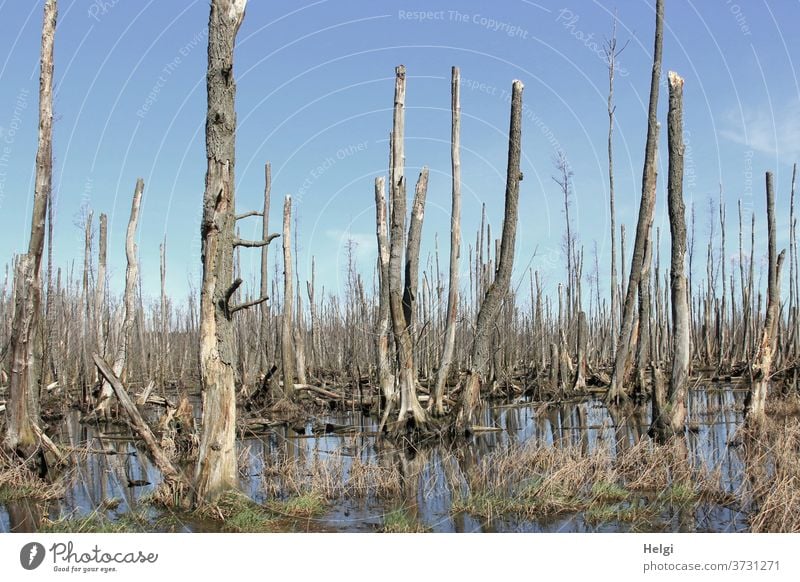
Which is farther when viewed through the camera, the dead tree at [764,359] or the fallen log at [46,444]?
the dead tree at [764,359]

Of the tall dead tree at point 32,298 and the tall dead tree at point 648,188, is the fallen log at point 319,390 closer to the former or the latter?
the tall dead tree at point 648,188

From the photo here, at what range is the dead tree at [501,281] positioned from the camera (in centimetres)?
1171

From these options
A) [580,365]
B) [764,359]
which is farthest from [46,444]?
[580,365]

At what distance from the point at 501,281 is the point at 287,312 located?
784 centimetres

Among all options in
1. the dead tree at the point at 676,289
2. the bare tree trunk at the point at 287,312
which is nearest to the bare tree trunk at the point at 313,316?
the bare tree trunk at the point at 287,312

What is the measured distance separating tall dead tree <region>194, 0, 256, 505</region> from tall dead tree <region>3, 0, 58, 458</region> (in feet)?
10.2

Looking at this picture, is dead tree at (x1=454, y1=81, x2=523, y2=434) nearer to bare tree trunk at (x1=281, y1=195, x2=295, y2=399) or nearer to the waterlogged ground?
the waterlogged ground

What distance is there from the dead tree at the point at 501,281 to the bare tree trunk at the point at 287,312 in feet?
21.4

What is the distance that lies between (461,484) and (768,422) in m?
5.84

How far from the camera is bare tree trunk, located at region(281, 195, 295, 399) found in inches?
691

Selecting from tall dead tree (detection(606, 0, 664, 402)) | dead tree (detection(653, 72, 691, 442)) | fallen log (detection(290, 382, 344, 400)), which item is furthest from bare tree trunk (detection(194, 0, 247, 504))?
fallen log (detection(290, 382, 344, 400))

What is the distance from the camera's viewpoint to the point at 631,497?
7066 mm

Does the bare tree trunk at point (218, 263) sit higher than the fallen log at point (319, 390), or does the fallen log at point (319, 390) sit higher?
the bare tree trunk at point (218, 263)
